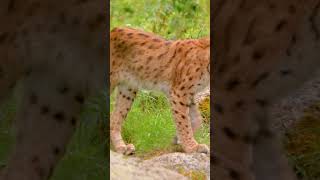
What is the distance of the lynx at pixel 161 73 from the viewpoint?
104 inches

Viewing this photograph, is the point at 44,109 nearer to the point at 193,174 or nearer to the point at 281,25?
the point at 281,25

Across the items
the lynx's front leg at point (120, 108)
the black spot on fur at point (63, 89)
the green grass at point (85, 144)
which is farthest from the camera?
the lynx's front leg at point (120, 108)

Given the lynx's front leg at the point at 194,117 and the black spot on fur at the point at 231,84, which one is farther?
the lynx's front leg at the point at 194,117

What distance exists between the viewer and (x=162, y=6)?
358 centimetres

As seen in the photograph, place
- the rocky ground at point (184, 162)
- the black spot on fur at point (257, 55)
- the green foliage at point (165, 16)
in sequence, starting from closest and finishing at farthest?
the black spot on fur at point (257, 55)
the rocky ground at point (184, 162)
the green foliage at point (165, 16)

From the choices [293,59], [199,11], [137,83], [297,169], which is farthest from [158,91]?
[293,59]

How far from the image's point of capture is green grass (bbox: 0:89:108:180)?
89.7 inches

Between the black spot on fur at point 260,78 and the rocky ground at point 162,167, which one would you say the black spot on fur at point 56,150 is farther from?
the black spot on fur at point 260,78

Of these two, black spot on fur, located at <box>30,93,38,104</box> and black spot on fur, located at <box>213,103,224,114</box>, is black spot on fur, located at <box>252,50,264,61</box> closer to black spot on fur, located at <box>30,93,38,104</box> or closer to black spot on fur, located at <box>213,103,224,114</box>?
black spot on fur, located at <box>213,103,224,114</box>

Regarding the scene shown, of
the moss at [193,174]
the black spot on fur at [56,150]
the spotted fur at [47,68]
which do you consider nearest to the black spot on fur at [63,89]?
the spotted fur at [47,68]

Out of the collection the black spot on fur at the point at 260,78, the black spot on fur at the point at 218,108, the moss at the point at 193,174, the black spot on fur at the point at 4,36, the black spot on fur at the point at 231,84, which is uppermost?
the black spot on fur at the point at 4,36

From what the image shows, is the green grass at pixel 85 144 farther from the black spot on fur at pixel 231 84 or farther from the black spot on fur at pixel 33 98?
the black spot on fur at pixel 231 84

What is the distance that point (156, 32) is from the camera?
11.2ft

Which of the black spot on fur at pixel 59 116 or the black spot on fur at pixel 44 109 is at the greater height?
the black spot on fur at pixel 44 109
